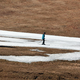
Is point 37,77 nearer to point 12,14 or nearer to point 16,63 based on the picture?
point 16,63

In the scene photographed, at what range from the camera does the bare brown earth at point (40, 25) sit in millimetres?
10718

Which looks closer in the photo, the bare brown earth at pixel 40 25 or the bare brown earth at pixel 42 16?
the bare brown earth at pixel 40 25

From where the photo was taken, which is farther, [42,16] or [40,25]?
[42,16]

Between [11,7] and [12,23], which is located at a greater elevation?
[11,7]

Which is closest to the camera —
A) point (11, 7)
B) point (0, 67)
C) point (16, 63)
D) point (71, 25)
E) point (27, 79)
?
point (27, 79)

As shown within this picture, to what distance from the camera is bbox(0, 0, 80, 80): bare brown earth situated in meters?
10.7

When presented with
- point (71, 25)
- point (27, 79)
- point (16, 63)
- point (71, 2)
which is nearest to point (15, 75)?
point (27, 79)

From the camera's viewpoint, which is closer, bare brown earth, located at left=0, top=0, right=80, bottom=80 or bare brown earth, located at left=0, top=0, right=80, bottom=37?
bare brown earth, located at left=0, top=0, right=80, bottom=80

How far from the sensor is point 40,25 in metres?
44.2

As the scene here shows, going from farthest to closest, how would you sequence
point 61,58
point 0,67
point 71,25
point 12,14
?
point 12,14 < point 71,25 < point 61,58 < point 0,67

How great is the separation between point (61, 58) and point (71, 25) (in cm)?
2994

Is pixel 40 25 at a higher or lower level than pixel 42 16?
lower

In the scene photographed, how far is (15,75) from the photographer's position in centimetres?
1026

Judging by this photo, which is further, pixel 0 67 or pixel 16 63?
pixel 16 63
